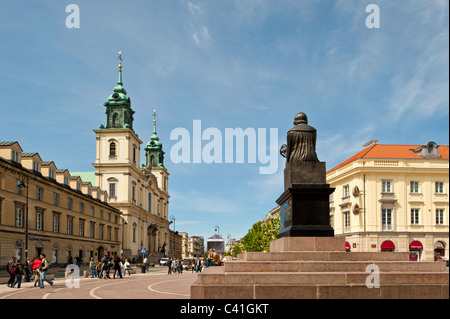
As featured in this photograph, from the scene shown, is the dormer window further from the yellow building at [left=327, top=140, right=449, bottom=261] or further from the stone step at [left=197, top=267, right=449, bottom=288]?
the stone step at [left=197, top=267, right=449, bottom=288]

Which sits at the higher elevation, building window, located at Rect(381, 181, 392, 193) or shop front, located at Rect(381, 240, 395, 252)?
building window, located at Rect(381, 181, 392, 193)

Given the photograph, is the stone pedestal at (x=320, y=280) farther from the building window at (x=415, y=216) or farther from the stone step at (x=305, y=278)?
the building window at (x=415, y=216)

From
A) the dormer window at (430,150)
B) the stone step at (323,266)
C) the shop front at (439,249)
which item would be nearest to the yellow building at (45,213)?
the stone step at (323,266)

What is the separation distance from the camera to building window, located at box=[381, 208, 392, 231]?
50.2 metres

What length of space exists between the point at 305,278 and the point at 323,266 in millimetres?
770

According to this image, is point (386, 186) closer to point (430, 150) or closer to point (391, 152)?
point (391, 152)

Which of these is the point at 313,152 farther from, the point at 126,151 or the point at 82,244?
the point at 126,151

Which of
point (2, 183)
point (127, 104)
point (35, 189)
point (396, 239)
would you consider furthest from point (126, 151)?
point (396, 239)

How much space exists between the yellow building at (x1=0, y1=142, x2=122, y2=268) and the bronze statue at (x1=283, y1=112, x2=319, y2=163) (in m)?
21.9

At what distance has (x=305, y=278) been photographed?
10.8 m

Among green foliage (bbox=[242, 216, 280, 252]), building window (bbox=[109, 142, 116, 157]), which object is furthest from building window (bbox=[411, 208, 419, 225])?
building window (bbox=[109, 142, 116, 157])

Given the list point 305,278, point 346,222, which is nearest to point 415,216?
point 346,222

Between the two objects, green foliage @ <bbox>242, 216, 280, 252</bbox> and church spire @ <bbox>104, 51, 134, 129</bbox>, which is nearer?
green foliage @ <bbox>242, 216, 280, 252</bbox>
